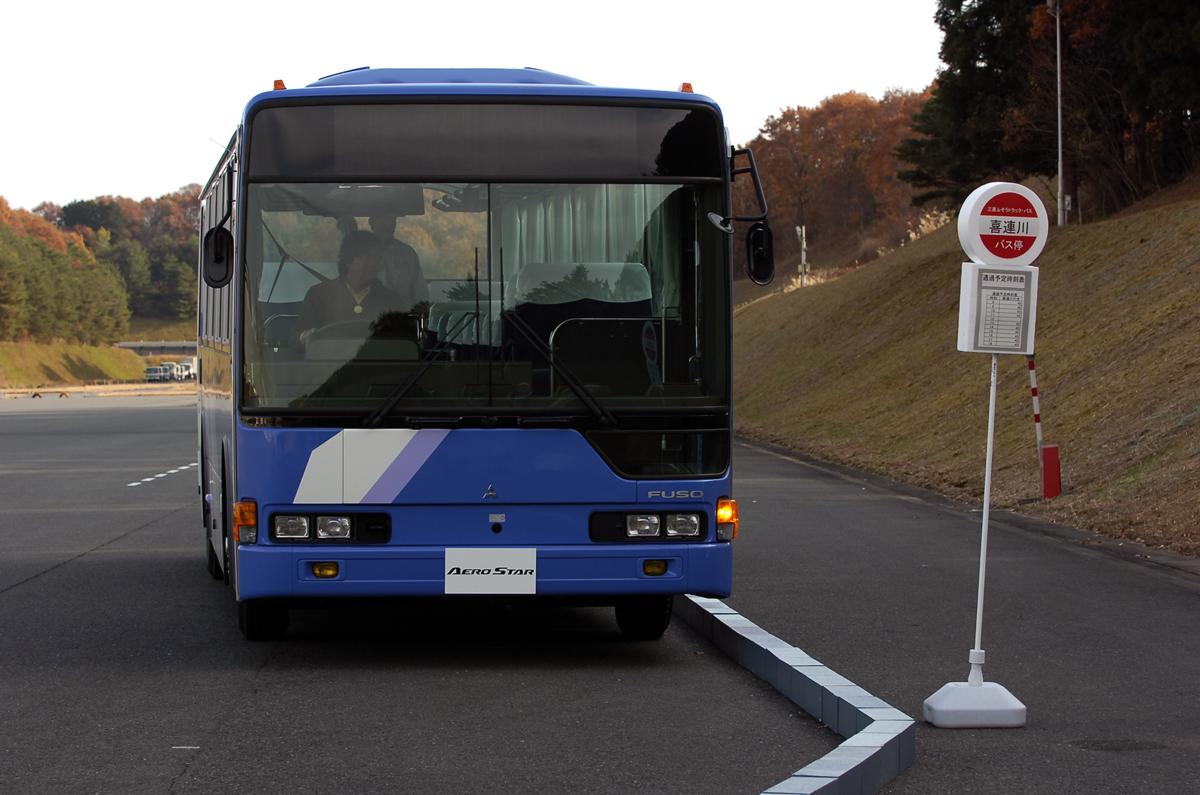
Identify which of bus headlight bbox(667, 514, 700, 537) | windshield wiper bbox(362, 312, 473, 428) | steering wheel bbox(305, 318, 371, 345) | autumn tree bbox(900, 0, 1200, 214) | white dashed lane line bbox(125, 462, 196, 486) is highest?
autumn tree bbox(900, 0, 1200, 214)

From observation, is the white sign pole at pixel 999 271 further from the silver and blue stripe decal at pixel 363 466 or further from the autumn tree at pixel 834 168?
the autumn tree at pixel 834 168

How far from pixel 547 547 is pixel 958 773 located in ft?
9.05

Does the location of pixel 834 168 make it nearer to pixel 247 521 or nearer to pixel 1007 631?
pixel 1007 631

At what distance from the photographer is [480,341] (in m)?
8.55

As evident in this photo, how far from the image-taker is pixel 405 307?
855cm

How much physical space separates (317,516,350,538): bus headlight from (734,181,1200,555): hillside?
806cm

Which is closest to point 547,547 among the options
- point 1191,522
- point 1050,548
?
point 1050,548

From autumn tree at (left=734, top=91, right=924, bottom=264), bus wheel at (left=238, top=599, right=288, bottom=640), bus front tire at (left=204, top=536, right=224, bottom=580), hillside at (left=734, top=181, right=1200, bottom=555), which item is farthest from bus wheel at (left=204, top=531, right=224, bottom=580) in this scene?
autumn tree at (left=734, top=91, right=924, bottom=264)

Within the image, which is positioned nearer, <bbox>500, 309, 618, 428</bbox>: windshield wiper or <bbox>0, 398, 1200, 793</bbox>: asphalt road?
<bbox>0, 398, 1200, 793</bbox>: asphalt road

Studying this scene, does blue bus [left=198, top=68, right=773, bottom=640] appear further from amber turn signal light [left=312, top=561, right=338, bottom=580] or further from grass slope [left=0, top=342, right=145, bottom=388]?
grass slope [left=0, top=342, right=145, bottom=388]

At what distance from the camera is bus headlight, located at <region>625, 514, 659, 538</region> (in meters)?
8.61

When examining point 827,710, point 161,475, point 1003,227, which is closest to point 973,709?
point 827,710

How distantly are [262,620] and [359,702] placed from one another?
175 cm

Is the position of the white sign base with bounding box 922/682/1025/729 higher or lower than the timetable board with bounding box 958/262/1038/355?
lower
